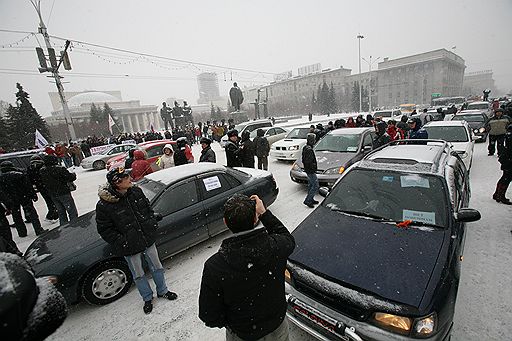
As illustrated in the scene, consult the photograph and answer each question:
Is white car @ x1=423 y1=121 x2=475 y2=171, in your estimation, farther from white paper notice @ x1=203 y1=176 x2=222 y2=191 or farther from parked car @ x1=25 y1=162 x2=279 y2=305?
white paper notice @ x1=203 y1=176 x2=222 y2=191

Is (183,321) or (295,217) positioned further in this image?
(295,217)

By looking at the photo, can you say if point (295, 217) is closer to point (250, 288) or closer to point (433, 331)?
point (433, 331)

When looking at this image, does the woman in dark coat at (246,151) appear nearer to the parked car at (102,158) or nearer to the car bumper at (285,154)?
the car bumper at (285,154)

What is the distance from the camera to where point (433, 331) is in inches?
72.4

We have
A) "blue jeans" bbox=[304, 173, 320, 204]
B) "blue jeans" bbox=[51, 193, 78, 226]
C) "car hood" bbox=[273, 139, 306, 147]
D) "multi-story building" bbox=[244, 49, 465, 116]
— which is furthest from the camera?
"multi-story building" bbox=[244, 49, 465, 116]

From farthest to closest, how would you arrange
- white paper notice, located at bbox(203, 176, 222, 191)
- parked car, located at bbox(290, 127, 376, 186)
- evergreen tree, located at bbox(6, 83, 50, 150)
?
evergreen tree, located at bbox(6, 83, 50, 150), parked car, located at bbox(290, 127, 376, 186), white paper notice, located at bbox(203, 176, 222, 191)

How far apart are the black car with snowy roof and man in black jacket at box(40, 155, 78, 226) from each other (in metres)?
5.37

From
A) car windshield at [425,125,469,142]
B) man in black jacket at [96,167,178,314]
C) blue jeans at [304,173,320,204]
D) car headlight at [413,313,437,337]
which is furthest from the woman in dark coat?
car windshield at [425,125,469,142]

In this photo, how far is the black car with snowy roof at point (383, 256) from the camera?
76.3 inches

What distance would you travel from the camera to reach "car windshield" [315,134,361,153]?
286 inches

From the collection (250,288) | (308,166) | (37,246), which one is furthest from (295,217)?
(37,246)

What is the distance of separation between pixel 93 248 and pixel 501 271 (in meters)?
5.47

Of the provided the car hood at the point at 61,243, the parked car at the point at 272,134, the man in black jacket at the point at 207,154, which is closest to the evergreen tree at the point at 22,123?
the parked car at the point at 272,134

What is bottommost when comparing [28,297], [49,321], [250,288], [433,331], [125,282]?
[125,282]
